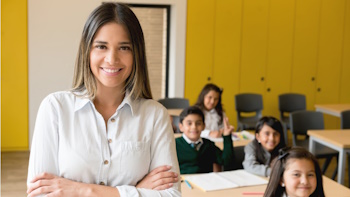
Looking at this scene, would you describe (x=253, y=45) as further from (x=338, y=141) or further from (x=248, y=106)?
(x=338, y=141)

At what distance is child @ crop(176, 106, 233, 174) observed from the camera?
13.2 ft

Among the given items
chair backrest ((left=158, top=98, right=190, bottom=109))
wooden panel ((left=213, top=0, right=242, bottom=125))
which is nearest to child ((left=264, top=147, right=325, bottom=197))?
chair backrest ((left=158, top=98, right=190, bottom=109))

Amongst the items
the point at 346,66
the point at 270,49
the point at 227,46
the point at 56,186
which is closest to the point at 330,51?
the point at 346,66

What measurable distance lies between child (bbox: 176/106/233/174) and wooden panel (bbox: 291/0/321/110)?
447 cm

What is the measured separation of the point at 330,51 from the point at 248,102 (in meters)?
2.17

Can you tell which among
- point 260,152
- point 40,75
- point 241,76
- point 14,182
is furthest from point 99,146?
point 241,76

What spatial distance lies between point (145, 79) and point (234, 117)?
6280mm

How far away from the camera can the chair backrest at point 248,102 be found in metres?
7.22

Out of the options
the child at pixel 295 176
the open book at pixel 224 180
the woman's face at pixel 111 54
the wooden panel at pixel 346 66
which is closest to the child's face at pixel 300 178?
the child at pixel 295 176

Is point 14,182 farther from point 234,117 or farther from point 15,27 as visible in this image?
point 234,117

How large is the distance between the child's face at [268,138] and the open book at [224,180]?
20.3 inches

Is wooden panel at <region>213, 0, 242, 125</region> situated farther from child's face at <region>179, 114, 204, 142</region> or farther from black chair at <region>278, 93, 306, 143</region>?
child's face at <region>179, 114, 204, 142</region>

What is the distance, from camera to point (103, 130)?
173 centimetres

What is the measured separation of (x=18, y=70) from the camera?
695 cm
